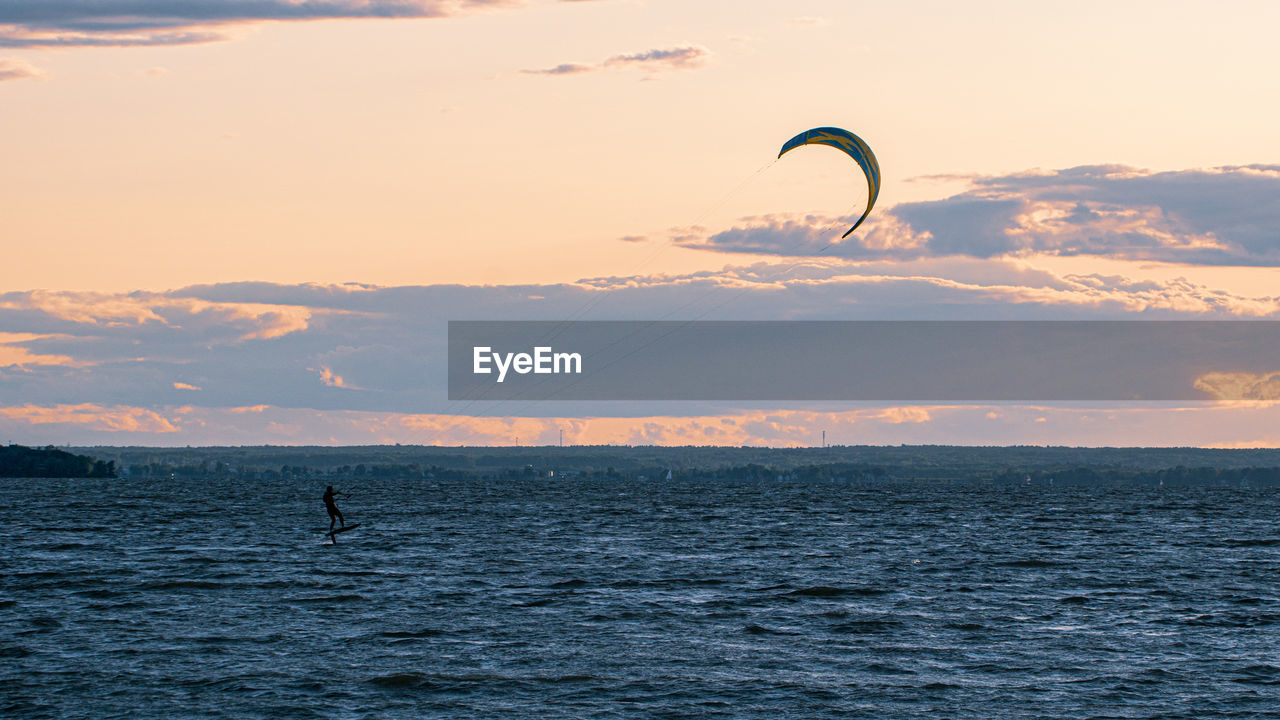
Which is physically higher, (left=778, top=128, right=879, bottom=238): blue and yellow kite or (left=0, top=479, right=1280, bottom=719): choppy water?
(left=778, top=128, right=879, bottom=238): blue and yellow kite

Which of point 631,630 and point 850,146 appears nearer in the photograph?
point 631,630

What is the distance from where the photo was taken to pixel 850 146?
206 ft

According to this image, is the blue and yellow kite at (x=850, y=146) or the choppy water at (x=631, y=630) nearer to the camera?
the choppy water at (x=631, y=630)

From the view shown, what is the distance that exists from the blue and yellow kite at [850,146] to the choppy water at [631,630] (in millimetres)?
17650

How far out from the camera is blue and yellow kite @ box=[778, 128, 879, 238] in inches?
2443

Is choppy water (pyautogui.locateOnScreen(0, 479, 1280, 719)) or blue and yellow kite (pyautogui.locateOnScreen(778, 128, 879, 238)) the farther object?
blue and yellow kite (pyautogui.locateOnScreen(778, 128, 879, 238))

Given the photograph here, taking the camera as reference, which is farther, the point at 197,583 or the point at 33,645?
the point at 197,583

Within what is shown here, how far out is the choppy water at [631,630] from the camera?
2939 centimetres

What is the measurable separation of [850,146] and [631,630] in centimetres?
3079

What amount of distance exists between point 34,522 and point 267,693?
90.7 m

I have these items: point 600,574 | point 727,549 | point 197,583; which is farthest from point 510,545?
point 197,583

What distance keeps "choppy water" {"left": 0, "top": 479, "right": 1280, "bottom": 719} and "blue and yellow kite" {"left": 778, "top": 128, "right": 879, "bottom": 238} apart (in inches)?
695

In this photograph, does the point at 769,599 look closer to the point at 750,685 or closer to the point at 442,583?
the point at 442,583

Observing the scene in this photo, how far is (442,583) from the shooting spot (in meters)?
53.8
